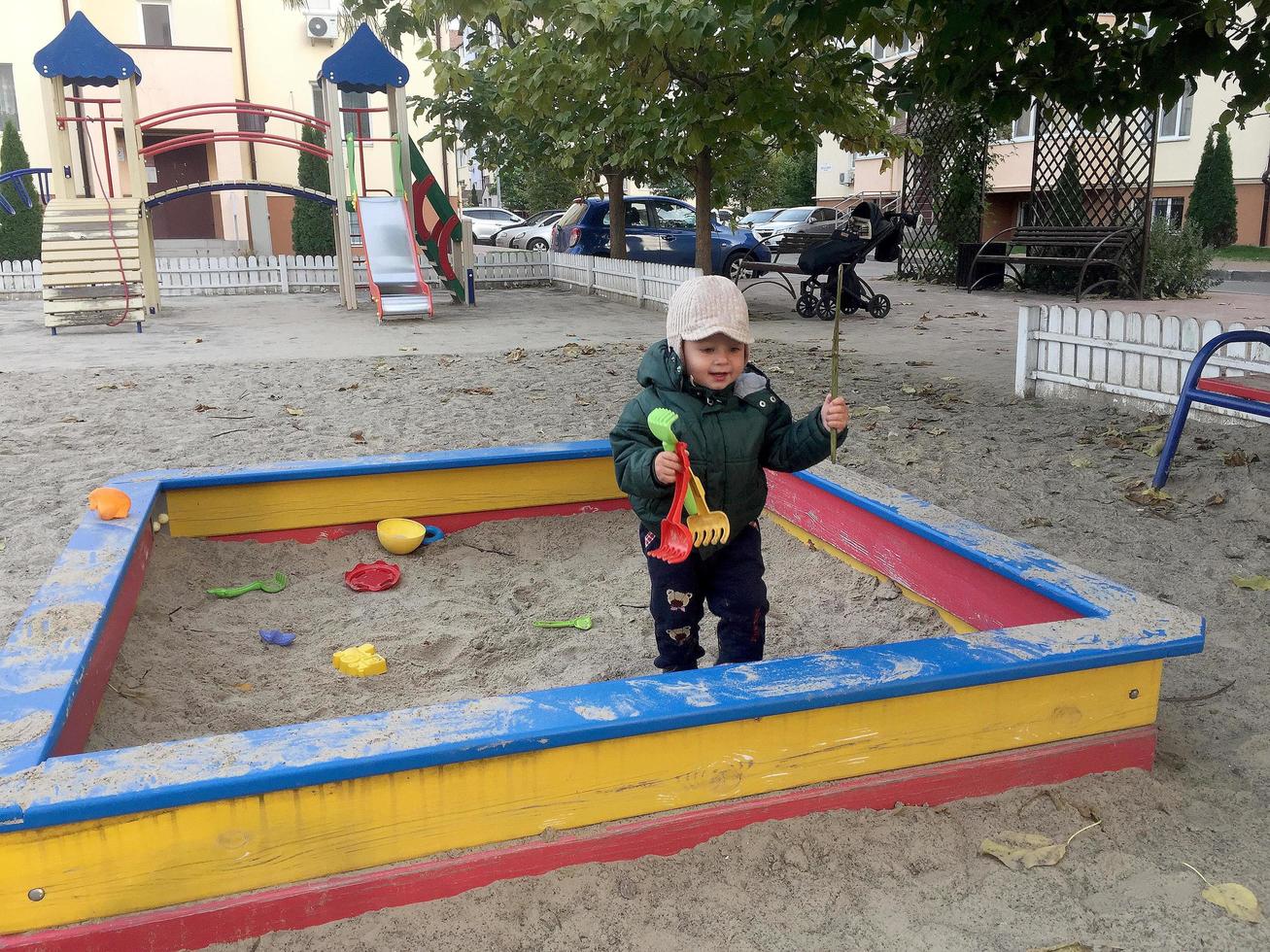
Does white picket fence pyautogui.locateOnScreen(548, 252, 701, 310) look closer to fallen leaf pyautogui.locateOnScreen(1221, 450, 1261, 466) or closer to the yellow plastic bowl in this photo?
fallen leaf pyautogui.locateOnScreen(1221, 450, 1261, 466)

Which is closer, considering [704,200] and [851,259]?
[851,259]

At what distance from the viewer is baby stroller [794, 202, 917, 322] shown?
1072 cm

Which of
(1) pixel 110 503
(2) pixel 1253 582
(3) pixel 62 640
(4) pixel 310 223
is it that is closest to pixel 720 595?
(3) pixel 62 640

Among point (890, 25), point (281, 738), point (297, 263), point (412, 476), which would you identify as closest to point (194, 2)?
point (297, 263)

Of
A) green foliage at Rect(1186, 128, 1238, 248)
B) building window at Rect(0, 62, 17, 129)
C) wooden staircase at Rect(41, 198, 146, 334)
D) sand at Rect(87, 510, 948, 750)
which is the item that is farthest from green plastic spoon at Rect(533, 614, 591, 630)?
green foliage at Rect(1186, 128, 1238, 248)

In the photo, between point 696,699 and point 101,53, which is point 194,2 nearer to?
point 101,53

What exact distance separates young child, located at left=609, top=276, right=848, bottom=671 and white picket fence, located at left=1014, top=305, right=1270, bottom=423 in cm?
348

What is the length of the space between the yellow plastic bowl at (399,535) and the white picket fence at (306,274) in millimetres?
9997

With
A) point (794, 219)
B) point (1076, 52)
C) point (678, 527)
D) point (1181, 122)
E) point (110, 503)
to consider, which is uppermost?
point (1181, 122)

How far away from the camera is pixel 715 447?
2.51 metres

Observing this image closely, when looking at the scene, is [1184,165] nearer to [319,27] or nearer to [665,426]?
[319,27]

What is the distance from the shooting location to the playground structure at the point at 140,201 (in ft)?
38.4

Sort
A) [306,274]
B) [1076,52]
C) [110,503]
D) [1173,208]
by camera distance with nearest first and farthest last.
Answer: [110,503], [1076,52], [306,274], [1173,208]

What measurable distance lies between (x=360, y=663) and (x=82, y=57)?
1228 cm
